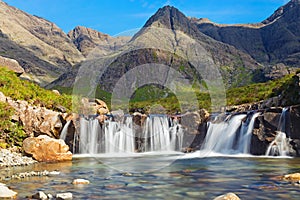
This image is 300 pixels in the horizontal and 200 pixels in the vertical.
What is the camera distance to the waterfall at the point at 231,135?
39.2 m

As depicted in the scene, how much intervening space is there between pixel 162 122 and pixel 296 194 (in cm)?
3120

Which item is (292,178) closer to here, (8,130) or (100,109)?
(8,130)

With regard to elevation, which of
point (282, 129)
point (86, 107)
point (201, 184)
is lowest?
point (201, 184)

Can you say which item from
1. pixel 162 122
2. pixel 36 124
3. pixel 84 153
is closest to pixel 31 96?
pixel 36 124

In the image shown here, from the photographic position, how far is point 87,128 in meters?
45.1

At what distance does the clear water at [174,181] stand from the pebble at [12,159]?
2.03 metres

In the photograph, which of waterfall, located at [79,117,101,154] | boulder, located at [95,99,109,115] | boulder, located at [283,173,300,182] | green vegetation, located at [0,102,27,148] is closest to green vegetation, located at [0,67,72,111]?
green vegetation, located at [0,102,27,148]

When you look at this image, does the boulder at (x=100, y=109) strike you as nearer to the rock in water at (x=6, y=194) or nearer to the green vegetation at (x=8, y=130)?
the green vegetation at (x=8, y=130)

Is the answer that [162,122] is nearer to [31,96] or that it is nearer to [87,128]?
[87,128]

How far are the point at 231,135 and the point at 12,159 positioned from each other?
81.5 feet

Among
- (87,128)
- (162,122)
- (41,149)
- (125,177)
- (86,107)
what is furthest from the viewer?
(86,107)

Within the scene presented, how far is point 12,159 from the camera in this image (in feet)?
107

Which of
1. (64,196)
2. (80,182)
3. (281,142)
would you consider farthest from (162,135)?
(64,196)

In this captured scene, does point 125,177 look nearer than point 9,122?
Yes
